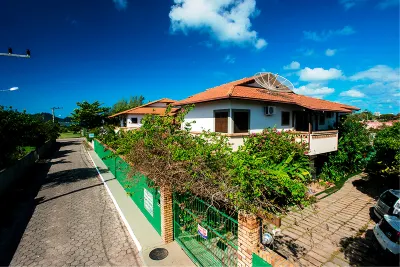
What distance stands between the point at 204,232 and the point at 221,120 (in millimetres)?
8423

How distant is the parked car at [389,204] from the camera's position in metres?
7.79

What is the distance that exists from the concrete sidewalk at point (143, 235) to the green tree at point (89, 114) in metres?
37.3

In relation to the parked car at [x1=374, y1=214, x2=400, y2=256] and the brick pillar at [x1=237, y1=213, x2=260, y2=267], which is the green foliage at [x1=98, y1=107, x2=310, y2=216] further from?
the parked car at [x1=374, y1=214, x2=400, y2=256]

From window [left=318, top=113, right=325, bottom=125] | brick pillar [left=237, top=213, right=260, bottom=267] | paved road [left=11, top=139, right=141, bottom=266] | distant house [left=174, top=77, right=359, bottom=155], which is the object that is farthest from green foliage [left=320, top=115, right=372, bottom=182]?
paved road [left=11, top=139, right=141, bottom=266]

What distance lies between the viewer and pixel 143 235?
6.65m

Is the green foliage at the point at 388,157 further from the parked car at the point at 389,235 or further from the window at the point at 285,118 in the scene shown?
the parked car at the point at 389,235

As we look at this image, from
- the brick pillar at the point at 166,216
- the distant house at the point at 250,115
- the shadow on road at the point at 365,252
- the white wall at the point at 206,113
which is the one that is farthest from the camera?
the white wall at the point at 206,113

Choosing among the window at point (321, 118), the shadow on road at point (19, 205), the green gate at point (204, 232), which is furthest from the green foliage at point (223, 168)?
the window at point (321, 118)

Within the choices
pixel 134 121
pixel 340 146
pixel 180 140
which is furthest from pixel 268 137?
pixel 134 121

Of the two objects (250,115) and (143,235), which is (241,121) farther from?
(143,235)

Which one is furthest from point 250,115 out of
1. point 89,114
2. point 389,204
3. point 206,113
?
point 89,114

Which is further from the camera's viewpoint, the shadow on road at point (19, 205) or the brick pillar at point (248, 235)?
the shadow on road at point (19, 205)

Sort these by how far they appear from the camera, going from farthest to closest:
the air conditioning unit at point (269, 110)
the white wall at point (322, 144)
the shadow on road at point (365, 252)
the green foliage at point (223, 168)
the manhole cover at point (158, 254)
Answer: the air conditioning unit at point (269, 110)
the white wall at point (322, 144)
the shadow on road at point (365, 252)
the manhole cover at point (158, 254)
the green foliage at point (223, 168)

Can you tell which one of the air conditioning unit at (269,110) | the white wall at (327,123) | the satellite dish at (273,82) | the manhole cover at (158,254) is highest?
the satellite dish at (273,82)
